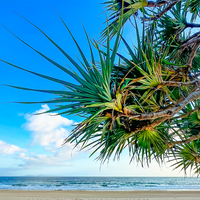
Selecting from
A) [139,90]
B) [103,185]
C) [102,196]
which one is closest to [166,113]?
[139,90]

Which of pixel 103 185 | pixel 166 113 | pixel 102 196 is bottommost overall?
pixel 103 185

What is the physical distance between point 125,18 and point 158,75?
1.02m

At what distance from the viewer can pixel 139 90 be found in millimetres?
1811

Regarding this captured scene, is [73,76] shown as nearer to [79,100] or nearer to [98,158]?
[79,100]

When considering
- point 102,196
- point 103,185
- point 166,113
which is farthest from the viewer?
point 103,185

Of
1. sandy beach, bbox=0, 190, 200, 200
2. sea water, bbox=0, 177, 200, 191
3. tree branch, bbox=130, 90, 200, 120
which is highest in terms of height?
tree branch, bbox=130, 90, 200, 120

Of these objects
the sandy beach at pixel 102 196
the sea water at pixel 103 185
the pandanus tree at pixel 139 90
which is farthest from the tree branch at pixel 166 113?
the sea water at pixel 103 185

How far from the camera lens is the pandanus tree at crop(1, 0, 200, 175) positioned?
1380 millimetres

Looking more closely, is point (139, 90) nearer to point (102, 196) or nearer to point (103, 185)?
point (102, 196)

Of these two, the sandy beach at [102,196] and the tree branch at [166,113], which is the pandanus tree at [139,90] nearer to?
the tree branch at [166,113]

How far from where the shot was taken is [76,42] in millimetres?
1199

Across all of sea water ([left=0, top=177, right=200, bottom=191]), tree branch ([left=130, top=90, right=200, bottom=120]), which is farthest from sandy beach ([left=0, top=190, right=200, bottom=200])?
tree branch ([left=130, top=90, right=200, bottom=120])

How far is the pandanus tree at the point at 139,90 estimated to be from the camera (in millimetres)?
1380

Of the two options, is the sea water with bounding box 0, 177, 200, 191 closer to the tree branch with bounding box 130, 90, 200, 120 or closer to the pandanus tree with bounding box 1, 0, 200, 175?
the pandanus tree with bounding box 1, 0, 200, 175
